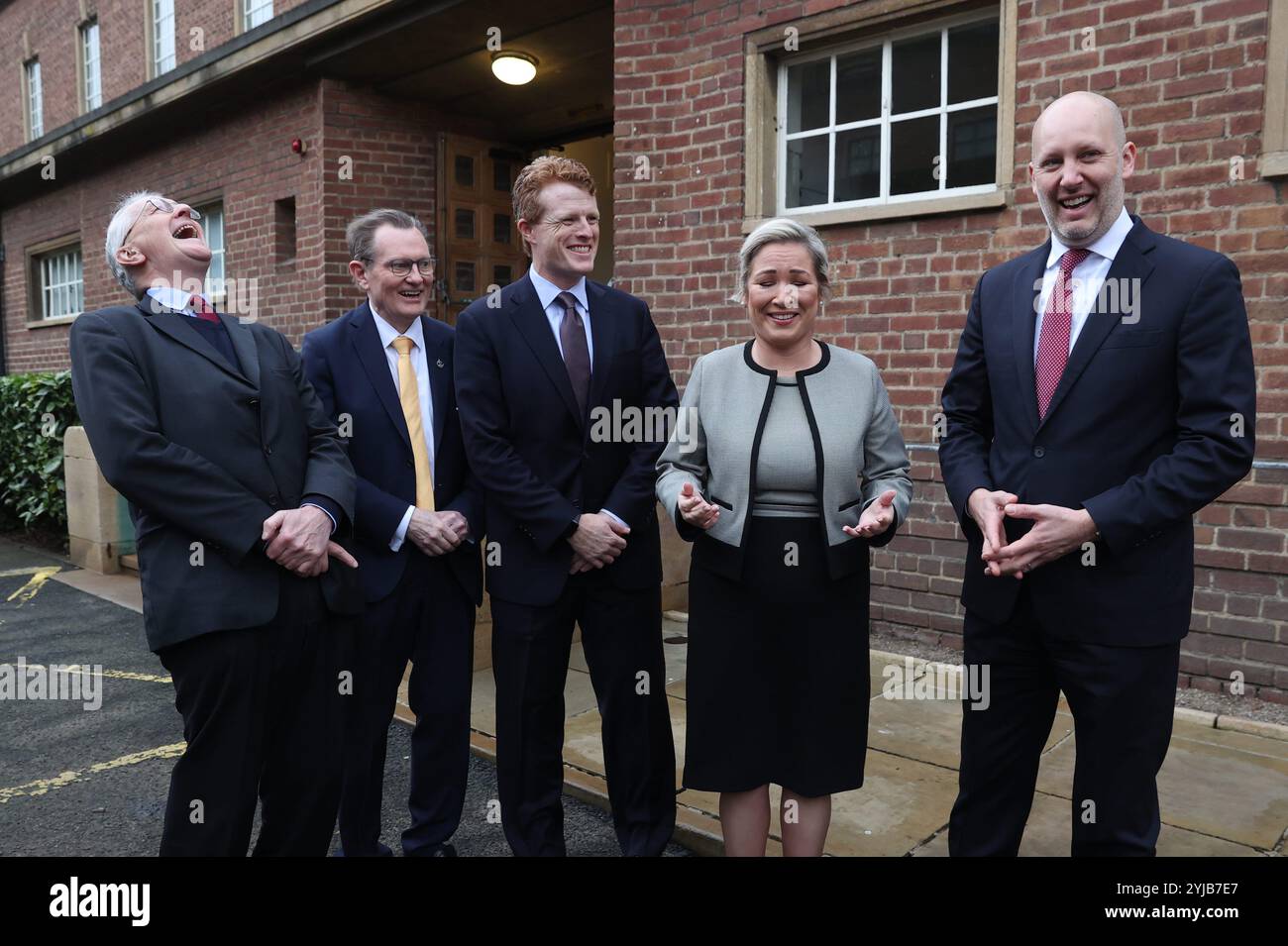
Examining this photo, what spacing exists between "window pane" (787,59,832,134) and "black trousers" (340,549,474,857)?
13.5 feet

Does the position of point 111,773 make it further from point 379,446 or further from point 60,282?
point 60,282

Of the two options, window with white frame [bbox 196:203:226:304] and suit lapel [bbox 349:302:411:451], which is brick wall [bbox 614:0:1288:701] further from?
window with white frame [bbox 196:203:226:304]

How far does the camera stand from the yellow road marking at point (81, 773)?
384 centimetres

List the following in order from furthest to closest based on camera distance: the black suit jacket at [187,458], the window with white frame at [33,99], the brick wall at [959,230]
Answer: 1. the window with white frame at [33,99]
2. the brick wall at [959,230]
3. the black suit jacket at [187,458]

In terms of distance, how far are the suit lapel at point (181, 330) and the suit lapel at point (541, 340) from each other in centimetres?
84

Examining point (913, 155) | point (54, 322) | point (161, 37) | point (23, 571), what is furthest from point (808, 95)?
point (54, 322)

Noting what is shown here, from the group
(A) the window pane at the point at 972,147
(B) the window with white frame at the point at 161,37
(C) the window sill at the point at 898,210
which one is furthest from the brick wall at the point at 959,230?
(B) the window with white frame at the point at 161,37

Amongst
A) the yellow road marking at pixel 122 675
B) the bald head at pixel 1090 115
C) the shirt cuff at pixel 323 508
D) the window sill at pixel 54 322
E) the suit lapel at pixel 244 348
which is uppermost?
the window sill at pixel 54 322

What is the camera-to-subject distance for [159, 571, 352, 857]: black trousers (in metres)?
2.36

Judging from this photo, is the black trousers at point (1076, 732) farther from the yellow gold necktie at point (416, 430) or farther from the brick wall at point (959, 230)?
the brick wall at point (959, 230)

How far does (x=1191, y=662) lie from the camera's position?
4660mm

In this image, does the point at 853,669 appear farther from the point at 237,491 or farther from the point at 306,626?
the point at 237,491

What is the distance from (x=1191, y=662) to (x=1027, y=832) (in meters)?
1.93
